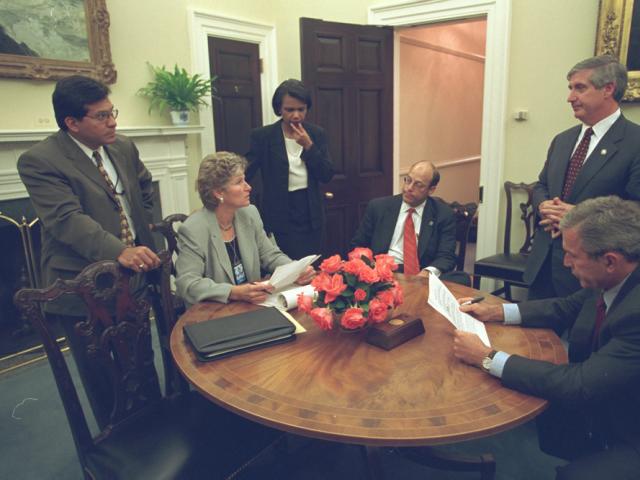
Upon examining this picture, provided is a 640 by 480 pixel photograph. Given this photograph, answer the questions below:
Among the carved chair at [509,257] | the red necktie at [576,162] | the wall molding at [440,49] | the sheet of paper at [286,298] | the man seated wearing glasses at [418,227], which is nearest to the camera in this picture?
the sheet of paper at [286,298]

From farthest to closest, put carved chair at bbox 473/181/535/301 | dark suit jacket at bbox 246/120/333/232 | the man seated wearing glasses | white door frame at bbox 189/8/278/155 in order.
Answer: white door frame at bbox 189/8/278/155 < carved chair at bbox 473/181/535/301 < dark suit jacket at bbox 246/120/333/232 < the man seated wearing glasses

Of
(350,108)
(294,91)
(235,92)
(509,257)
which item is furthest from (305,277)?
(235,92)

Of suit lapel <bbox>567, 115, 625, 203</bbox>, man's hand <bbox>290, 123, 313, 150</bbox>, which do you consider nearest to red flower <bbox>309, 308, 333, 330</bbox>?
suit lapel <bbox>567, 115, 625, 203</bbox>

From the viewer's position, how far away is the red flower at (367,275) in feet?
4.80

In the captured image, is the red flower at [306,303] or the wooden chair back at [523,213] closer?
the red flower at [306,303]

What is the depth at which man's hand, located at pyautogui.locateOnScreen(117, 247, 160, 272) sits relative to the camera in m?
1.57

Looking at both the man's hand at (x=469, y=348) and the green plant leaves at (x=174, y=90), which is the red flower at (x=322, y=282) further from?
the green plant leaves at (x=174, y=90)

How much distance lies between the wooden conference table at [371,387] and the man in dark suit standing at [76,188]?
1.72ft

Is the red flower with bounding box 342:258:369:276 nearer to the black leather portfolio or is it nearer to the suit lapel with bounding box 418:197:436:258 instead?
the black leather portfolio

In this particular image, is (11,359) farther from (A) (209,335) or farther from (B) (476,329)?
(B) (476,329)

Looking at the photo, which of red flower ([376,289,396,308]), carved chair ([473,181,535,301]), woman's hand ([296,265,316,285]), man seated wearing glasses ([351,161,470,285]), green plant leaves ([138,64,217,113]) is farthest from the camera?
green plant leaves ([138,64,217,113])

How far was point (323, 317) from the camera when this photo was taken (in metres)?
Answer: 1.49

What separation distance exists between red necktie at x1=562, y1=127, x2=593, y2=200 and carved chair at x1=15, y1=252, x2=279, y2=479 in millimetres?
1771

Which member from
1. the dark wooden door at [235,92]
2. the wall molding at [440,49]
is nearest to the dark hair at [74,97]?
the dark wooden door at [235,92]
